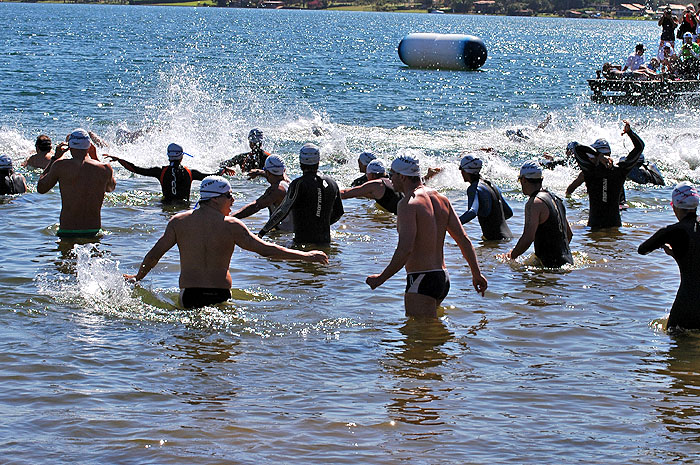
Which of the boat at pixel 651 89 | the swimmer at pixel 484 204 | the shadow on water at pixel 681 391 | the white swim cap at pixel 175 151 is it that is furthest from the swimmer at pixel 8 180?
the boat at pixel 651 89

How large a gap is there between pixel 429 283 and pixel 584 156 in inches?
214

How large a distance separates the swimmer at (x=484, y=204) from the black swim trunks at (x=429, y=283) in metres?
3.15

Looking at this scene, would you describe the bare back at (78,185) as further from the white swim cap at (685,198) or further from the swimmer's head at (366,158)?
the white swim cap at (685,198)

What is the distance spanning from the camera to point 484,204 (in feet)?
39.5

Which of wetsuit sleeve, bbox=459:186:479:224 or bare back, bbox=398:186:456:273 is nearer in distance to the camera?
bare back, bbox=398:186:456:273

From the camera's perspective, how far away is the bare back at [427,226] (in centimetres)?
779

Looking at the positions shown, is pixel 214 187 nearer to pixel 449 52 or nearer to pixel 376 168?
pixel 376 168

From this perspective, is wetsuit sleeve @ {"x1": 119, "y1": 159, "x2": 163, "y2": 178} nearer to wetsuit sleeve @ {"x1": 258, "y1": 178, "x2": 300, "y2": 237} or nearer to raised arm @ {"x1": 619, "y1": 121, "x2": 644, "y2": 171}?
wetsuit sleeve @ {"x1": 258, "y1": 178, "x2": 300, "y2": 237}

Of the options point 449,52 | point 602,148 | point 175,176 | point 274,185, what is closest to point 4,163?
point 175,176

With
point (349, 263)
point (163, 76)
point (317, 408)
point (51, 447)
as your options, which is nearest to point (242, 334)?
point (317, 408)

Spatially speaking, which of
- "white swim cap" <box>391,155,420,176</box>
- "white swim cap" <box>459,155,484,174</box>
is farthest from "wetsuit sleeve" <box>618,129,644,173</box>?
"white swim cap" <box>391,155,420,176</box>

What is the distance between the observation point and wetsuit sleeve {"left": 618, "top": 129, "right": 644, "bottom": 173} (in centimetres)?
1241

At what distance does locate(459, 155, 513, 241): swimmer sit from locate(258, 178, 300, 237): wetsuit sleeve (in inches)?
80.8

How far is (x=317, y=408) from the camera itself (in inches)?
271
